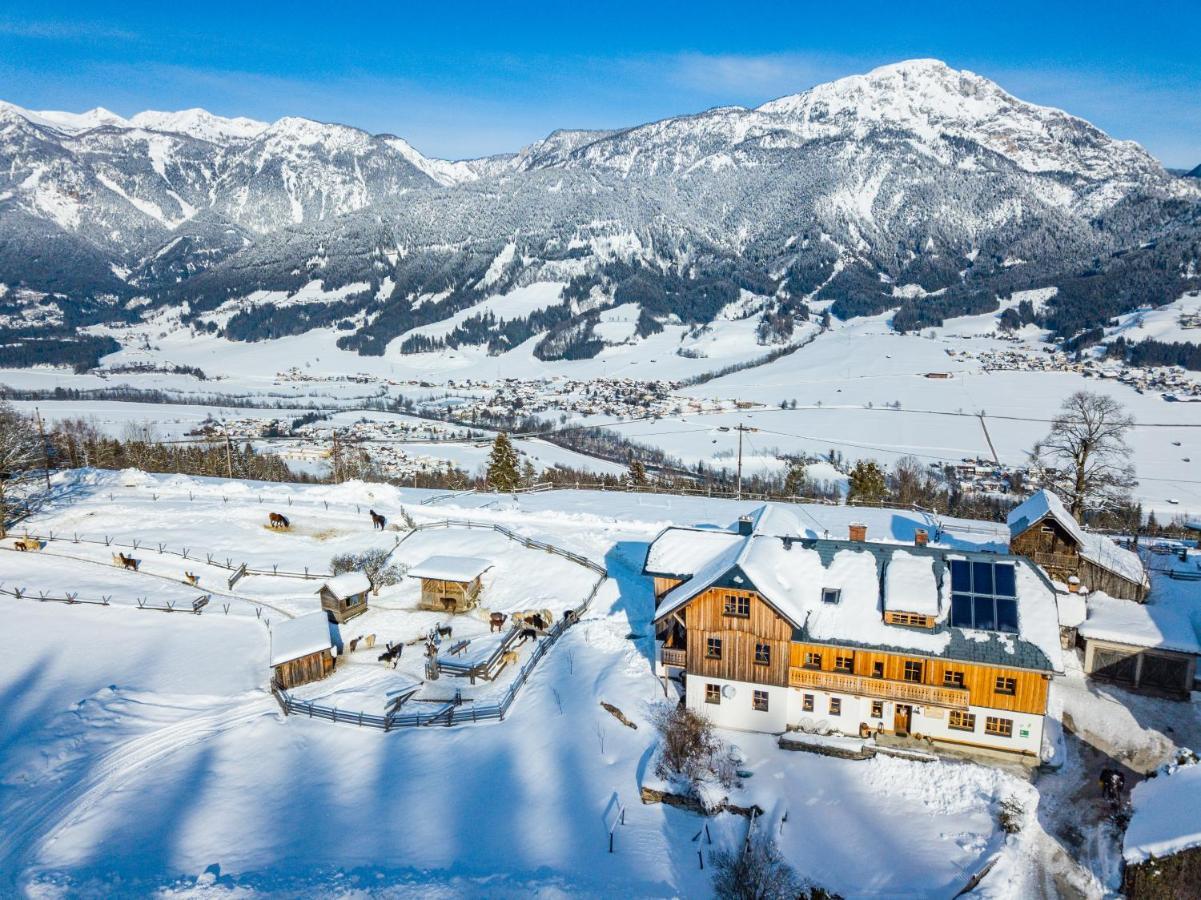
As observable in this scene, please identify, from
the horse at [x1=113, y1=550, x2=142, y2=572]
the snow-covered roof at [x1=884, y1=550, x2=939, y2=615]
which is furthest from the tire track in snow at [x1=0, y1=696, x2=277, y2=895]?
the snow-covered roof at [x1=884, y1=550, x2=939, y2=615]

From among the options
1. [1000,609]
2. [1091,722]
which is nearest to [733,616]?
[1000,609]

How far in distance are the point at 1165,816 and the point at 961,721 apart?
23.3 ft

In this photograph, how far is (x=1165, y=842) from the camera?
15.8 m

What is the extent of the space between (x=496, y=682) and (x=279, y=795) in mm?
9110

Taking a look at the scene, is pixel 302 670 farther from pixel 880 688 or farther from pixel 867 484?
pixel 867 484

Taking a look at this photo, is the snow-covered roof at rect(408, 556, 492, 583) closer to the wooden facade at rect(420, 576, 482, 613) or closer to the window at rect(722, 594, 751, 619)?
the wooden facade at rect(420, 576, 482, 613)

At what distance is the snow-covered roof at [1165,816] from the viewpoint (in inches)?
617

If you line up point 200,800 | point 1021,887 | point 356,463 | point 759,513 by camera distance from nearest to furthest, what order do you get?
1. point 1021,887
2. point 200,800
3. point 759,513
4. point 356,463

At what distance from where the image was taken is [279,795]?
21.7 meters

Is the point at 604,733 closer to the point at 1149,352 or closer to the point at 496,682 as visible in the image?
the point at 496,682

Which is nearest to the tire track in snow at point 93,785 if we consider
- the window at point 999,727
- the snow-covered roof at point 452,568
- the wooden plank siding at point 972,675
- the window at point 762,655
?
the snow-covered roof at point 452,568

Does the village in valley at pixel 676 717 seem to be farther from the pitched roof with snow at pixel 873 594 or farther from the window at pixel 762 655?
the window at pixel 762 655

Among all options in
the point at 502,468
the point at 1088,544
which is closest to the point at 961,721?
the point at 1088,544

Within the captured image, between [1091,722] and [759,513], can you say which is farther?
[759,513]
